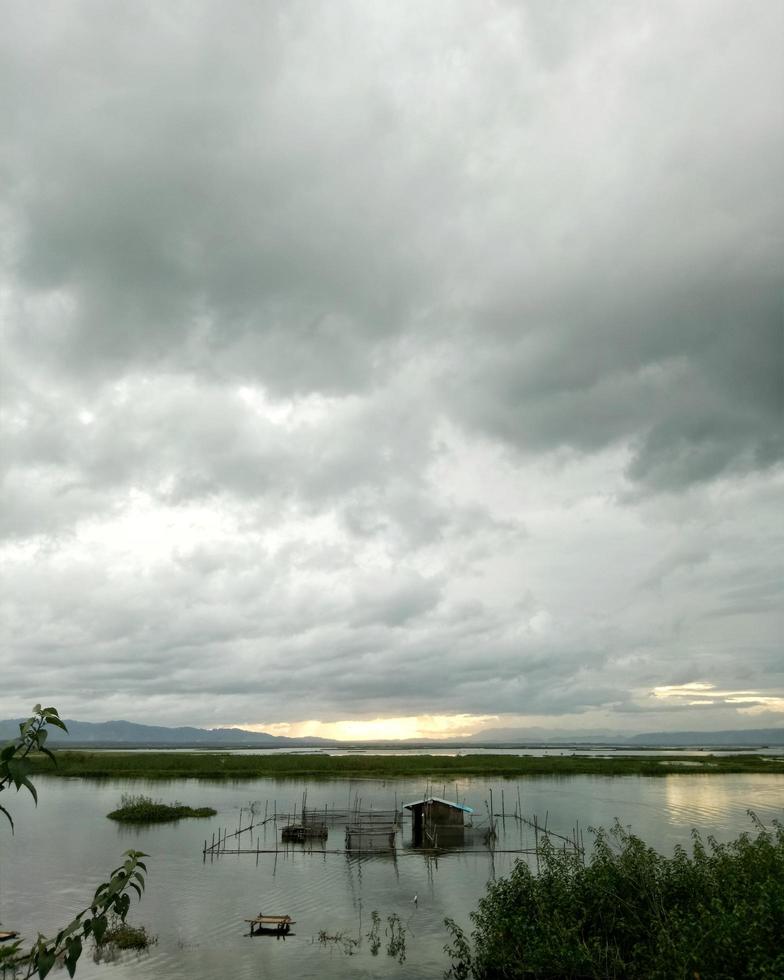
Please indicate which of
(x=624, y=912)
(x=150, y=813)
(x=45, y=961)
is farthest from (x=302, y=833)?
(x=45, y=961)

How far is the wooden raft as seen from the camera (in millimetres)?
27844

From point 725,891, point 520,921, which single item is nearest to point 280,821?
point 520,921

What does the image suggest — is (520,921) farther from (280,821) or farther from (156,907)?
(280,821)

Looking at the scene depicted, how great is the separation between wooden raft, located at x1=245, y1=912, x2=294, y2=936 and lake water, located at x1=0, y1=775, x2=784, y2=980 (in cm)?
43

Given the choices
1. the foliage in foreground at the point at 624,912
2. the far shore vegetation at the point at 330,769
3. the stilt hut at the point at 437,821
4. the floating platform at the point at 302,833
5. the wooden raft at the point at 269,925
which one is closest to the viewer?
the foliage in foreground at the point at 624,912

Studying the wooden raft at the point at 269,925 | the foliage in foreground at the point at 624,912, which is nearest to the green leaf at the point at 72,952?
the foliage in foreground at the point at 624,912

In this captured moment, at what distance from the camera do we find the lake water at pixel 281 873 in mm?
25312

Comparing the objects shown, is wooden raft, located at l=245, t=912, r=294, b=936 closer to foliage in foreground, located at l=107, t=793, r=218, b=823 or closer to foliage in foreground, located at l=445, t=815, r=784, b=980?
foliage in foreground, located at l=445, t=815, r=784, b=980

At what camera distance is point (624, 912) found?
20297 mm

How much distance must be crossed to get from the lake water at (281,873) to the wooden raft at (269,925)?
43cm

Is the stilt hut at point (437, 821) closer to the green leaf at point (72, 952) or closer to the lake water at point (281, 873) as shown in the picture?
the lake water at point (281, 873)

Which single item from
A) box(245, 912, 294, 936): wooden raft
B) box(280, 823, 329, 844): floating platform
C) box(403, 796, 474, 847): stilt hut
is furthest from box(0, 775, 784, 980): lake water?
box(403, 796, 474, 847): stilt hut

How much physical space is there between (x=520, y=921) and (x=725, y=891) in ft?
18.8

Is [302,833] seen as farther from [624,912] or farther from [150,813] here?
[624,912]
